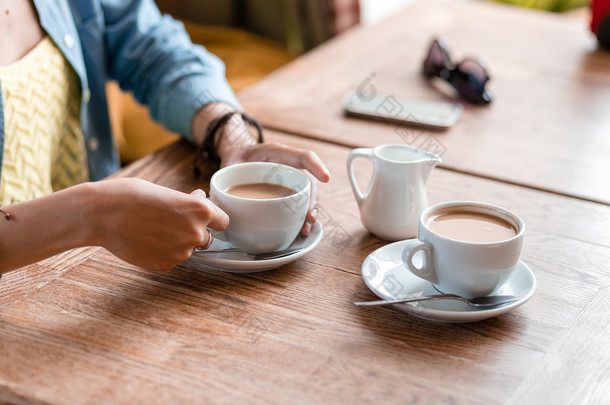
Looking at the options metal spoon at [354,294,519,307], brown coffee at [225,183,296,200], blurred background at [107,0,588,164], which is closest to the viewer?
metal spoon at [354,294,519,307]

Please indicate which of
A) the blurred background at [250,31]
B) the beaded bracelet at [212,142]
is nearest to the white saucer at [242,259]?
the beaded bracelet at [212,142]

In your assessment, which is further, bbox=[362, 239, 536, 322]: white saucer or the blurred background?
the blurred background

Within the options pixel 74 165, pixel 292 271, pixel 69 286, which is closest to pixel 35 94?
pixel 74 165

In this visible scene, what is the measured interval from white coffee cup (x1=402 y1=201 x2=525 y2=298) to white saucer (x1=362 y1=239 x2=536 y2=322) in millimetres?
21

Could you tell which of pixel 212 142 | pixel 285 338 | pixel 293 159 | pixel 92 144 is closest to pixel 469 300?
pixel 285 338

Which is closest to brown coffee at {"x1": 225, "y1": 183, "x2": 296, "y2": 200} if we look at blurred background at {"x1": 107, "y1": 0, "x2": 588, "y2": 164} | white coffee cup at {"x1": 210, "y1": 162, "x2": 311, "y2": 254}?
white coffee cup at {"x1": 210, "y1": 162, "x2": 311, "y2": 254}

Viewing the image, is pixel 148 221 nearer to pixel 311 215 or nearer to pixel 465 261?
pixel 311 215

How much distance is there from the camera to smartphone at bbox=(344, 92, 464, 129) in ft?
4.22

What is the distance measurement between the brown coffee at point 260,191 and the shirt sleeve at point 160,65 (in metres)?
0.35

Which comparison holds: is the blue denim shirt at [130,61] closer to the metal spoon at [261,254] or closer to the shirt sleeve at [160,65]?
the shirt sleeve at [160,65]

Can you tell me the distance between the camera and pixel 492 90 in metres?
1.44

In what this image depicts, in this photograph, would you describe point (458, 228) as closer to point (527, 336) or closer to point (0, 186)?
point (527, 336)

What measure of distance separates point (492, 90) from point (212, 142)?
653 mm

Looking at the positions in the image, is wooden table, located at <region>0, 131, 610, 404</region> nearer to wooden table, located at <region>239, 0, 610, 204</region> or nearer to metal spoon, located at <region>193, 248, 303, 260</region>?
metal spoon, located at <region>193, 248, 303, 260</region>
